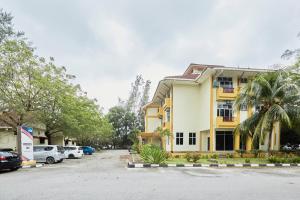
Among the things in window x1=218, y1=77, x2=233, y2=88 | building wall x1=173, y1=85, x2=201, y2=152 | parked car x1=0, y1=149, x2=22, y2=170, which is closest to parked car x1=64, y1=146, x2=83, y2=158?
building wall x1=173, y1=85, x2=201, y2=152

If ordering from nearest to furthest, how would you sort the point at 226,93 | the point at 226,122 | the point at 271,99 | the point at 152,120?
the point at 271,99 → the point at 226,122 → the point at 226,93 → the point at 152,120

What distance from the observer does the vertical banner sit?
18656mm

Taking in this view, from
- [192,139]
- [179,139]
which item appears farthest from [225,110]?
[179,139]

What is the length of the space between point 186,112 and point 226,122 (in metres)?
5.09

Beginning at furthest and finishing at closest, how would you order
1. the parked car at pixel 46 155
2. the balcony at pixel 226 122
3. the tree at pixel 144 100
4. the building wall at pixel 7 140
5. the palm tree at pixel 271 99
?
the tree at pixel 144 100, the building wall at pixel 7 140, the balcony at pixel 226 122, the parked car at pixel 46 155, the palm tree at pixel 271 99

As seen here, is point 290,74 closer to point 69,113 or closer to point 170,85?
point 170,85

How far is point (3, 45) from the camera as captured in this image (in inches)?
853

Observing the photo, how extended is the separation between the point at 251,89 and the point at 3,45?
19760mm

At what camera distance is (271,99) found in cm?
2158

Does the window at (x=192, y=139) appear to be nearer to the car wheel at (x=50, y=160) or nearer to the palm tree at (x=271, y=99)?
the palm tree at (x=271, y=99)

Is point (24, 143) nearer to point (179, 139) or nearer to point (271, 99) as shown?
point (179, 139)

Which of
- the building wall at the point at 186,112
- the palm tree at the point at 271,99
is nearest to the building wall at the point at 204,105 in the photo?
the building wall at the point at 186,112

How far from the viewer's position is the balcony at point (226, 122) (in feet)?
91.1

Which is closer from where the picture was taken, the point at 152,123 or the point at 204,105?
the point at 204,105
